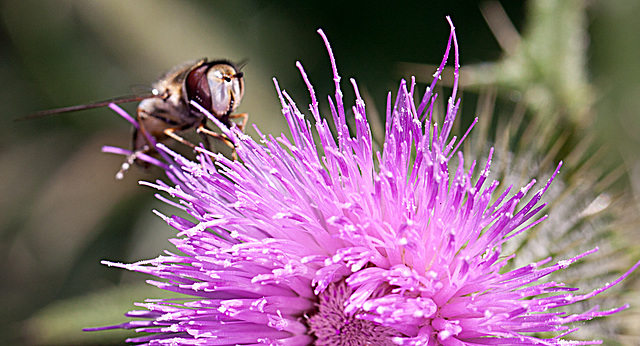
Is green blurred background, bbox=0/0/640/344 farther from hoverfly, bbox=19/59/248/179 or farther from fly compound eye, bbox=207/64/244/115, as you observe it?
fly compound eye, bbox=207/64/244/115

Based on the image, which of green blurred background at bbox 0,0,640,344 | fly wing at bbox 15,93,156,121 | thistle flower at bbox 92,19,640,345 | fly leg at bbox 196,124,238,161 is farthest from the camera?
green blurred background at bbox 0,0,640,344

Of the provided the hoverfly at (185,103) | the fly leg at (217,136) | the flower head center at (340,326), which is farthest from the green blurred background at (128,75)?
the flower head center at (340,326)

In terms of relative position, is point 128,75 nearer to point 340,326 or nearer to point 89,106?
point 89,106

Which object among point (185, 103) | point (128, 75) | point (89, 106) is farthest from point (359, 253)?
point (128, 75)

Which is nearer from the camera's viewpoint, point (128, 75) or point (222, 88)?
point (222, 88)

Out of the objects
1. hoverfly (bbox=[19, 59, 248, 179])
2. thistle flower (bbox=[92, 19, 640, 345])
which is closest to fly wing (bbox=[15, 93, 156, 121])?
hoverfly (bbox=[19, 59, 248, 179])

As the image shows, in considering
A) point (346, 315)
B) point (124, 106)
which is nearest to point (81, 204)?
point (124, 106)

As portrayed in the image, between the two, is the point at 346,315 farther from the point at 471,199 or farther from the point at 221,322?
the point at 471,199
